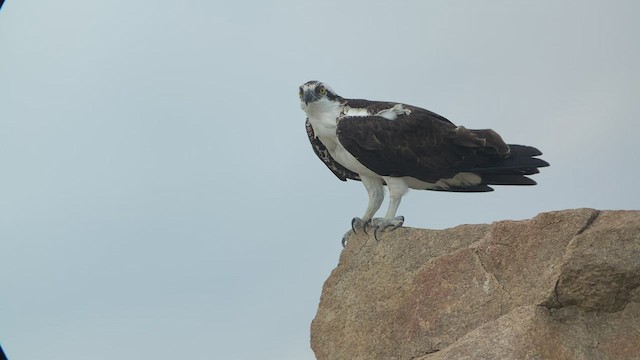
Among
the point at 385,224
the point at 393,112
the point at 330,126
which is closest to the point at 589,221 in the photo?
the point at 385,224

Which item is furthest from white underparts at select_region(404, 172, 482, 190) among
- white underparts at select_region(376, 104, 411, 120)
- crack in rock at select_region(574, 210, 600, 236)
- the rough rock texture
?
crack in rock at select_region(574, 210, 600, 236)

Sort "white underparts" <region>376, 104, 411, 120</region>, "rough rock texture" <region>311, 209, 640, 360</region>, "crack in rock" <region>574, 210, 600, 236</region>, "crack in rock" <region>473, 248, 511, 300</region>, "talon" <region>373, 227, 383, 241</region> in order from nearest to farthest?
"rough rock texture" <region>311, 209, 640, 360</region> → "crack in rock" <region>574, 210, 600, 236</region> → "crack in rock" <region>473, 248, 511, 300</region> → "talon" <region>373, 227, 383, 241</region> → "white underparts" <region>376, 104, 411, 120</region>

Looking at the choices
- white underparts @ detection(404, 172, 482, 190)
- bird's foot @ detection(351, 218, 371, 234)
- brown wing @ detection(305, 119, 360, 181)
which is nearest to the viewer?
bird's foot @ detection(351, 218, 371, 234)

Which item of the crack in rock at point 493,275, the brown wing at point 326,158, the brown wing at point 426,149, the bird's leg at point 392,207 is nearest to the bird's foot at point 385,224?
the bird's leg at point 392,207

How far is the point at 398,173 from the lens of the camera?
9.95m

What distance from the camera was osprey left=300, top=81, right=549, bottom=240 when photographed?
987 cm

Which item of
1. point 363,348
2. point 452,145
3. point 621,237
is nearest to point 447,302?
point 363,348

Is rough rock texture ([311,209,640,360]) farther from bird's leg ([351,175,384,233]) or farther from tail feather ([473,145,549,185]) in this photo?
tail feather ([473,145,549,185])

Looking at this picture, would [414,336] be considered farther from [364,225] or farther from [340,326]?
[364,225]

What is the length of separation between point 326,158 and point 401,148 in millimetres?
1113

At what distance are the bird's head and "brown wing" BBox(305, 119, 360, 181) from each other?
46 cm

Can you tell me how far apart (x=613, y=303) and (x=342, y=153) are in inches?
142

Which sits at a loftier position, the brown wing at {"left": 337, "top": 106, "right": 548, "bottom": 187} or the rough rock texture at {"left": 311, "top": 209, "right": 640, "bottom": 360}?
the brown wing at {"left": 337, "top": 106, "right": 548, "bottom": 187}

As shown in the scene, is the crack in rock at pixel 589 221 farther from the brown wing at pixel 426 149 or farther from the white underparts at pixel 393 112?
the white underparts at pixel 393 112
